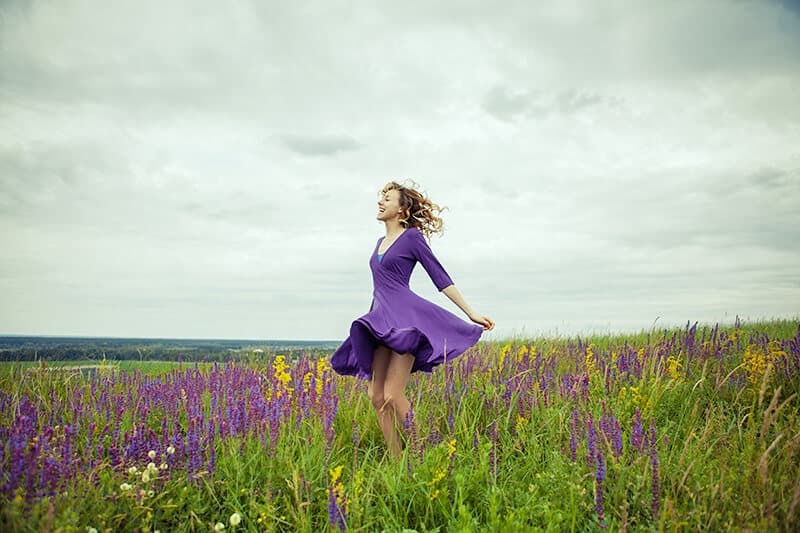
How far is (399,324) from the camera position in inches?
156

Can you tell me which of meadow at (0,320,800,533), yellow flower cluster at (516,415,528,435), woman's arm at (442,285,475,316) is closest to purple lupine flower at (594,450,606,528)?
meadow at (0,320,800,533)

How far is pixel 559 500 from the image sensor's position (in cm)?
309

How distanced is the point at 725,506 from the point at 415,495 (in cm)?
175

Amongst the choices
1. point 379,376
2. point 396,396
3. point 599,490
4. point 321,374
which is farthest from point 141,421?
point 599,490

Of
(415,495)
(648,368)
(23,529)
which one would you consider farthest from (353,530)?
(648,368)

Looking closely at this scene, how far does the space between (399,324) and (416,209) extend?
1.11 meters

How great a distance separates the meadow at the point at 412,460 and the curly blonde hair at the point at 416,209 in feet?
4.99

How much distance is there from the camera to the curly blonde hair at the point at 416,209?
14.6 ft

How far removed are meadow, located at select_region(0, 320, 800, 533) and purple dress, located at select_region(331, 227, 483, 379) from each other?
459 mm

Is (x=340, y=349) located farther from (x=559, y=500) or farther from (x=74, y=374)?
(x=74, y=374)

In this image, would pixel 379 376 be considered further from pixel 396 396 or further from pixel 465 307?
pixel 465 307

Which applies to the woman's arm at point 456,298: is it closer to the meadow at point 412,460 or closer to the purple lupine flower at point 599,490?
the meadow at point 412,460

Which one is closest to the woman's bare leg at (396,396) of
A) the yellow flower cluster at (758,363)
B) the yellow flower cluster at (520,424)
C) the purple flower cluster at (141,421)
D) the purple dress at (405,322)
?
the purple dress at (405,322)

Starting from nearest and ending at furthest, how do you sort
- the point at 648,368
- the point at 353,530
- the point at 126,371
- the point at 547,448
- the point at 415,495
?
the point at 353,530 < the point at 415,495 < the point at 547,448 < the point at 648,368 < the point at 126,371
